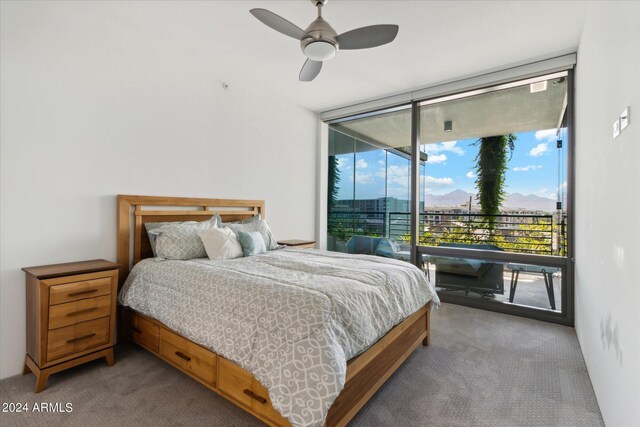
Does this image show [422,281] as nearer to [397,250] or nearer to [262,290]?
[262,290]

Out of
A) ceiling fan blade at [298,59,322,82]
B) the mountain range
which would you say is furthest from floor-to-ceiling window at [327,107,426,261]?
ceiling fan blade at [298,59,322,82]

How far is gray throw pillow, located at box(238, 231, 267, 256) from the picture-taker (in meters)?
2.91

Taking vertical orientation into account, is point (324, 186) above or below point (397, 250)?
above

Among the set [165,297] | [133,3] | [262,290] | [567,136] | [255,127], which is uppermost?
[133,3]

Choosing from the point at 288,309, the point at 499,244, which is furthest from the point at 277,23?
the point at 499,244

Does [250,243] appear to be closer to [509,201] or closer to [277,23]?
[277,23]

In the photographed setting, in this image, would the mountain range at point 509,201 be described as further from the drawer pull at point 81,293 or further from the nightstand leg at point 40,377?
the nightstand leg at point 40,377

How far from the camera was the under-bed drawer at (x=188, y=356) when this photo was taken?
1842 mm

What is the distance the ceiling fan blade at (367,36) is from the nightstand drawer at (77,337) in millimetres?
2643

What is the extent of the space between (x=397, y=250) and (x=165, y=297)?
316cm

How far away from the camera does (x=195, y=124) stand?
10.8ft

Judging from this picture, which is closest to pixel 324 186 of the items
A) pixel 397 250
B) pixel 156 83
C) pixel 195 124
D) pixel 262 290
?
pixel 397 250

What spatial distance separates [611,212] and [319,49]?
2.01m

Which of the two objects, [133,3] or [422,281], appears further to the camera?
[422,281]
